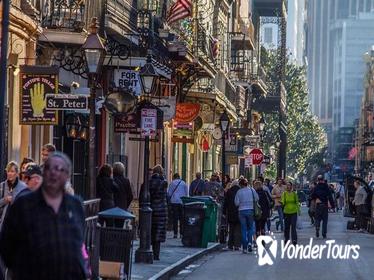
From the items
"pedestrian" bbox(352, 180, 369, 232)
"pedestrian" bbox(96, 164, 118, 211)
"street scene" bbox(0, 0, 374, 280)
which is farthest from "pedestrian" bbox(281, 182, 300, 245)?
A: "pedestrian" bbox(352, 180, 369, 232)

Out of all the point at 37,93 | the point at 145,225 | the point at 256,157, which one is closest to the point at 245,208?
the point at 145,225

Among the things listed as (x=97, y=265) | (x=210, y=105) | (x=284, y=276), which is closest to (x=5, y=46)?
(x=97, y=265)

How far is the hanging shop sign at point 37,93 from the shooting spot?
21594mm

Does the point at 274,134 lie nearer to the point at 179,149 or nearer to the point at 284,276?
the point at 179,149

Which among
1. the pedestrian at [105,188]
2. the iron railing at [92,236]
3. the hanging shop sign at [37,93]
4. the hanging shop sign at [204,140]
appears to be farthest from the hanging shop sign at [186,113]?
the iron railing at [92,236]

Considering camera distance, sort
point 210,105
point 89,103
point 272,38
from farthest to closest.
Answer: point 272,38 → point 210,105 → point 89,103

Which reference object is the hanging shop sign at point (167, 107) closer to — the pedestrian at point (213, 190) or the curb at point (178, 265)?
the curb at point (178, 265)

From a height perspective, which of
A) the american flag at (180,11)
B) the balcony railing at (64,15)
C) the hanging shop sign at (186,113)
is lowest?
the hanging shop sign at (186,113)

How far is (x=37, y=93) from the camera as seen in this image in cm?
2208

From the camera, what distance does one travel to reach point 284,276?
75.2 ft

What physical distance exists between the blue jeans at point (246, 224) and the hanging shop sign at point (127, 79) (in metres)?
3.71

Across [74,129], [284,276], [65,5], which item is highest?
→ [65,5]

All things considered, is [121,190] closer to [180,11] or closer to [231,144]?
[180,11]

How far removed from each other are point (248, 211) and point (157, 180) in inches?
208
